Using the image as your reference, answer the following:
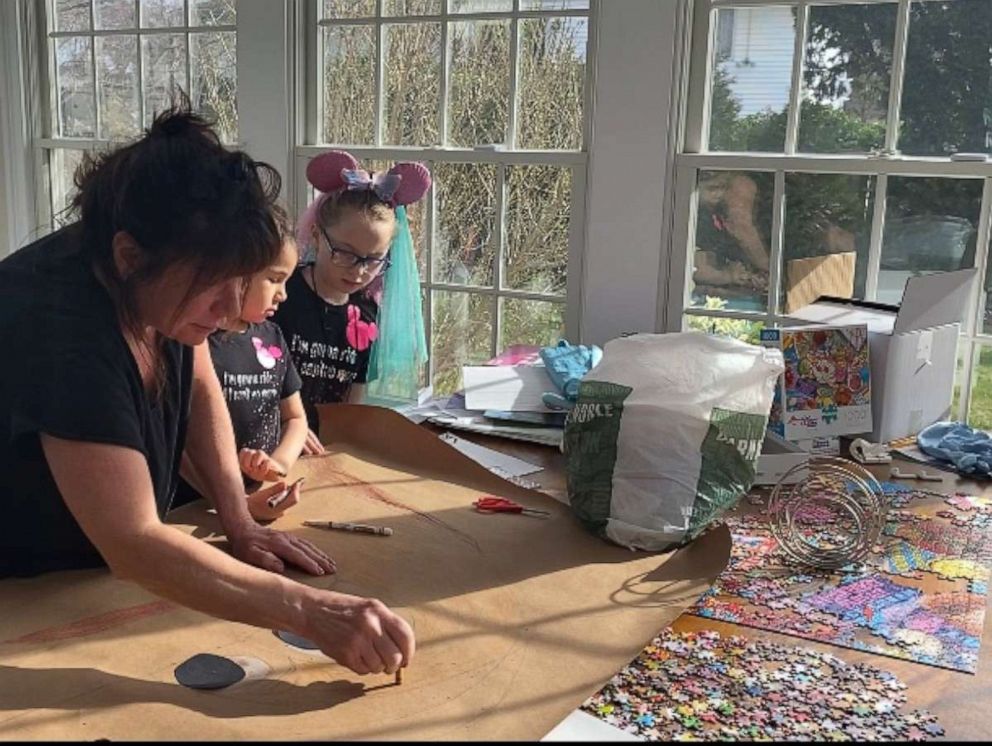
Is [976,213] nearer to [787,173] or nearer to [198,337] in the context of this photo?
[787,173]

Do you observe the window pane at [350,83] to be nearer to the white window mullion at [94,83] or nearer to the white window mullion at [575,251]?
the white window mullion at [575,251]

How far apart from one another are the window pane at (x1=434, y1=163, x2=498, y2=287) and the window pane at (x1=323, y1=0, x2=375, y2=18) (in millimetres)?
525

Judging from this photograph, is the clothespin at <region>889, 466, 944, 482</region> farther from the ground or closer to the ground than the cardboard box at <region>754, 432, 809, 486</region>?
closer to the ground

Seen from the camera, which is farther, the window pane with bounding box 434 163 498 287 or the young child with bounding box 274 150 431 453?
the window pane with bounding box 434 163 498 287

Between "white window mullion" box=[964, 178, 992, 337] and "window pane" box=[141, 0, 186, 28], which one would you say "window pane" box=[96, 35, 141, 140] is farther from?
"white window mullion" box=[964, 178, 992, 337]

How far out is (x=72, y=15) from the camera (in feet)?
12.2

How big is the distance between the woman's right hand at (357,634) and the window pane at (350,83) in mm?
2218

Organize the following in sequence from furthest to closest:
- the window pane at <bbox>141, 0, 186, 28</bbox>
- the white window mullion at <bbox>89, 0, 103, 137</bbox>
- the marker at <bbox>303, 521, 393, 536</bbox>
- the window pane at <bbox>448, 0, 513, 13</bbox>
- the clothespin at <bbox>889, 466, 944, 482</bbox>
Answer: the white window mullion at <bbox>89, 0, 103, 137</bbox>, the window pane at <bbox>141, 0, 186, 28</bbox>, the window pane at <bbox>448, 0, 513, 13</bbox>, the clothespin at <bbox>889, 466, 944, 482</bbox>, the marker at <bbox>303, 521, 393, 536</bbox>

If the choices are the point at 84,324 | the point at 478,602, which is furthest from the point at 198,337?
the point at 478,602

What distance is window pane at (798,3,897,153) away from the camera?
2.31 m

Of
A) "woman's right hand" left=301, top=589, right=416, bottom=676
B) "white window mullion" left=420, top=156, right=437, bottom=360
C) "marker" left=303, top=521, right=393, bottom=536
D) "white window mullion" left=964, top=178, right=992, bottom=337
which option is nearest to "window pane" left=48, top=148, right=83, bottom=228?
"white window mullion" left=420, top=156, right=437, bottom=360

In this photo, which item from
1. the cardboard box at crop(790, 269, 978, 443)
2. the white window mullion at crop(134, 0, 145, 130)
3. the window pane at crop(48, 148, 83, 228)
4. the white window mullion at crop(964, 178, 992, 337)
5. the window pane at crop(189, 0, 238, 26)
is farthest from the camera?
the window pane at crop(48, 148, 83, 228)

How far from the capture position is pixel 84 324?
1097mm

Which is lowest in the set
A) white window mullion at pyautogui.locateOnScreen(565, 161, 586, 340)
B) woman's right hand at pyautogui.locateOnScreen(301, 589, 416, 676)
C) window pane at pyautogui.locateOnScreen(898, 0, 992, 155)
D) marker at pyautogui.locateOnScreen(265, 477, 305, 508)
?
marker at pyautogui.locateOnScreen(265, 477, 305, 508)
